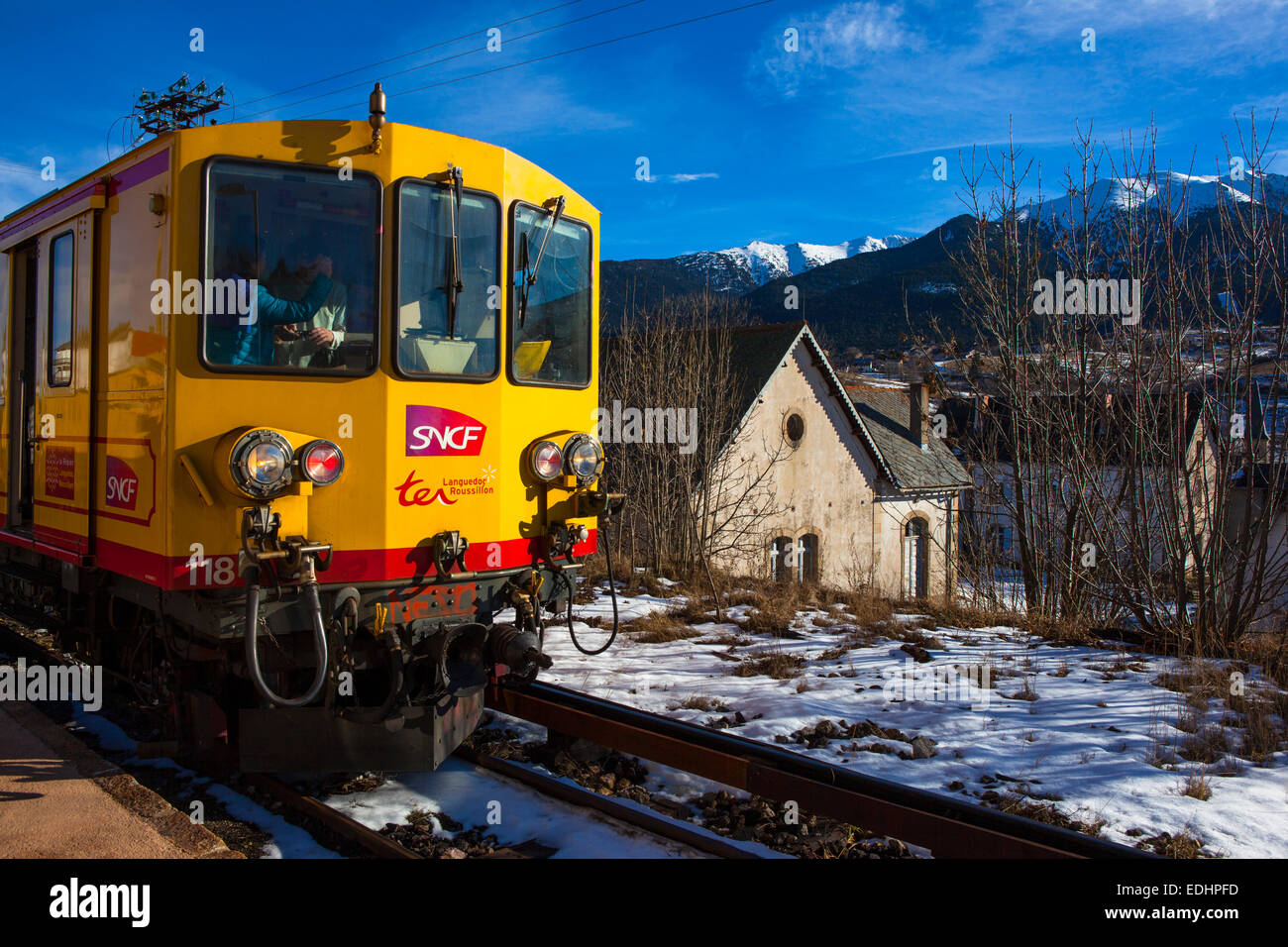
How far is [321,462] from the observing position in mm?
4379

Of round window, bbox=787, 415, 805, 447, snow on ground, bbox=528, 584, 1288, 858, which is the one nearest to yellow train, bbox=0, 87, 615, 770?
snow on ground, bbox=528, 584, 1288, 858

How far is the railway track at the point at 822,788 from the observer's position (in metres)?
3.84

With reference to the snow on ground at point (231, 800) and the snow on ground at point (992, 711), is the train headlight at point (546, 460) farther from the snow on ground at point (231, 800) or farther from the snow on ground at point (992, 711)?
the snow on ground at point (992, 711)

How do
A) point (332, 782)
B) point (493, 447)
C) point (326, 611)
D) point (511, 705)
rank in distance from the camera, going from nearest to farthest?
point (326, 611) < point (493, 447) < point (332, 782) < point (511, 705)

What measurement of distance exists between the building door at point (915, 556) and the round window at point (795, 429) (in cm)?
690

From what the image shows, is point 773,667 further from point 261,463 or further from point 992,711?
point 261,463

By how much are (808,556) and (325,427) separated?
2180 cm

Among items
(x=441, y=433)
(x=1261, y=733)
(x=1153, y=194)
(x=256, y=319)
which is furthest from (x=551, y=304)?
(x=1153, y=194)

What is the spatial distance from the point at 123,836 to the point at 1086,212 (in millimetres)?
12393

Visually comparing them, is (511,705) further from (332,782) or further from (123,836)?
(123,836)

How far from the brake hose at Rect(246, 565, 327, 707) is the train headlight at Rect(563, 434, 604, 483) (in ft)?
5.69

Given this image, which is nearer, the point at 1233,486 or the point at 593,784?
the point at 593,784

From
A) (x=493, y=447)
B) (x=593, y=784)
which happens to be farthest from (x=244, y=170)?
(x=593, y=784)

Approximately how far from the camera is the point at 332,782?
537 cm
